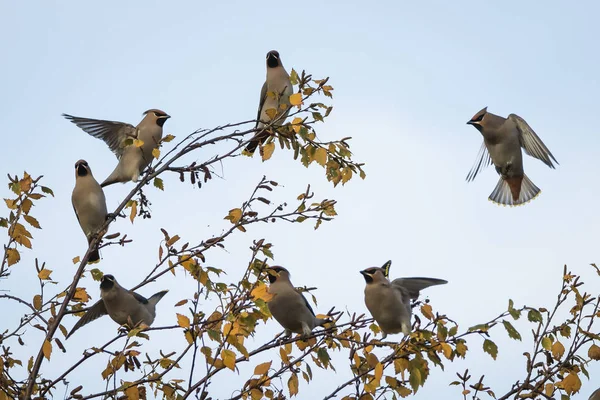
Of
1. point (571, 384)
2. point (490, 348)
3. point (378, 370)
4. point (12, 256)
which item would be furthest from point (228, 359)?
point (571, 384)

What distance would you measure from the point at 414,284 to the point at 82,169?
216 centimetres

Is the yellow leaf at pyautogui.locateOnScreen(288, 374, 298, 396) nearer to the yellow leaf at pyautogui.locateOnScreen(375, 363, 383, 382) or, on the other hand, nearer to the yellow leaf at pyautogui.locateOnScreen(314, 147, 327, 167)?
the yellow leaf at pyautogui.locateOnScreen(375, 363, 383, 382)

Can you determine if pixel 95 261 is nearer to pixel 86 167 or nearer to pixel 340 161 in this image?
pixel 86 167

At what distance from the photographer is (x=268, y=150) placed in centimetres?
427

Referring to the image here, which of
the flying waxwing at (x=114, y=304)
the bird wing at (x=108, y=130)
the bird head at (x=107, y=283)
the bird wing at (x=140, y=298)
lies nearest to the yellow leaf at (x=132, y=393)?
the flying waxwing at (x=114, y=304)

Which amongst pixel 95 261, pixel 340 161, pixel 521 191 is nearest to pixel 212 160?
pixel 340 161

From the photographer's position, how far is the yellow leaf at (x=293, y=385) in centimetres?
368

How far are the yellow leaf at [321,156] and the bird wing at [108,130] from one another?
2.09 m

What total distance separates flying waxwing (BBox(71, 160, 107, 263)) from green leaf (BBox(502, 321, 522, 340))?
2.76m

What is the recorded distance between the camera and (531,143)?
23.4 ft

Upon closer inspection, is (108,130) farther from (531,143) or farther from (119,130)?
(531,143)

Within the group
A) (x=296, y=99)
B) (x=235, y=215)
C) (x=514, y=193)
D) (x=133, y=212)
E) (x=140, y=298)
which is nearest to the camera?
(x=235, y=215)

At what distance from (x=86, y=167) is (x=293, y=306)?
169 centimetres

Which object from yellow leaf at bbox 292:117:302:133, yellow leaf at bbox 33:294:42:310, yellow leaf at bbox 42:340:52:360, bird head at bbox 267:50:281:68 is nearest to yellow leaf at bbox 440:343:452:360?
yellow leaf at bbox 292:117:302:133
